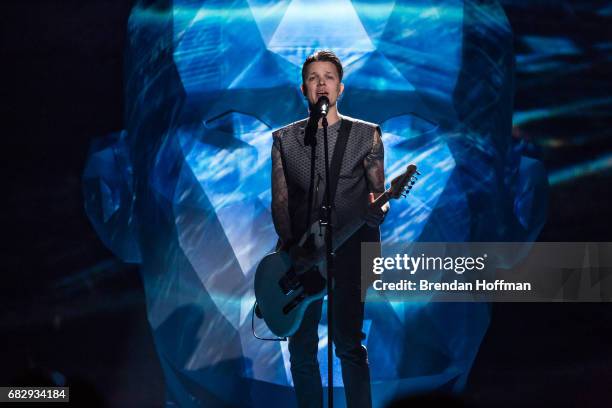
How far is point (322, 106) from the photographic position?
3000 mm

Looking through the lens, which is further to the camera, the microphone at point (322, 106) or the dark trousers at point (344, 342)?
the dark trousers at point (344, 342)

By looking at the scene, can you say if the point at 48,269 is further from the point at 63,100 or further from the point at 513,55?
the point at 513,55

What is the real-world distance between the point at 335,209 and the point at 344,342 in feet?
1.66

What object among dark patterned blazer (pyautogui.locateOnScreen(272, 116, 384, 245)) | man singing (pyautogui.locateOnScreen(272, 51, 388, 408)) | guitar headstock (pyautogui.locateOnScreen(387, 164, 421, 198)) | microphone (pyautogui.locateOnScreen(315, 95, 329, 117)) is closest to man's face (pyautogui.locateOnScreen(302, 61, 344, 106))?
man singing (pyautogui.locateOnScreen(272, 51, 388, 408))

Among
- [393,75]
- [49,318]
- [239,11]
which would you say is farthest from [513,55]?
[49,318]

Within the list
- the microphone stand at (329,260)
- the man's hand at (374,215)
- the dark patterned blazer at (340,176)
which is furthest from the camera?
the dark patterned blazer at (340,176)

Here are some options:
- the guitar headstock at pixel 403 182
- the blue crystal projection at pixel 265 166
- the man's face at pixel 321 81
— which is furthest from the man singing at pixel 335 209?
the blue crystal projection at pixel 265 166

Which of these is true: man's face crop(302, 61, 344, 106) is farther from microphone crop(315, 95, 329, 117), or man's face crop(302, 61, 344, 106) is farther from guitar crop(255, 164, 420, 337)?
guitar crop(255, 164, 420, 337)

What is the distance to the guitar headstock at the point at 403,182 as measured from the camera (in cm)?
304

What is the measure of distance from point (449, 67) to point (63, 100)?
1.89 meters

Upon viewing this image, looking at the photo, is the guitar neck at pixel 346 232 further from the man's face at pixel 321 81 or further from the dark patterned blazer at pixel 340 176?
the man's face at pixel 321 81

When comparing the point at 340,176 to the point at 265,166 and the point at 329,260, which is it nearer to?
the point at 329,260

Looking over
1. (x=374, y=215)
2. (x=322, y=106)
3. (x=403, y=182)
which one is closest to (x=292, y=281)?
(x=374, y=215)

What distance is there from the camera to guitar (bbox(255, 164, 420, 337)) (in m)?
3.19
